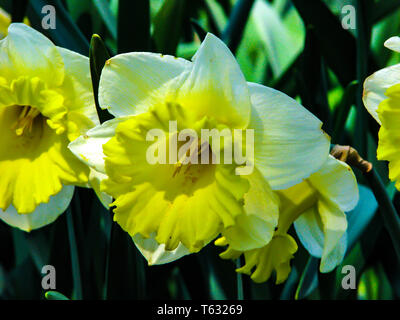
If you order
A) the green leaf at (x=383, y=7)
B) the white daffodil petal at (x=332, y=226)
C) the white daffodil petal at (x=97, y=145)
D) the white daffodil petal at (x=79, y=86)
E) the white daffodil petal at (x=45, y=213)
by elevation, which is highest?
the green leaf at (x=383, y=7)

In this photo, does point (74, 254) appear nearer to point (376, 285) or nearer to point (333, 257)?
point (333, 257)

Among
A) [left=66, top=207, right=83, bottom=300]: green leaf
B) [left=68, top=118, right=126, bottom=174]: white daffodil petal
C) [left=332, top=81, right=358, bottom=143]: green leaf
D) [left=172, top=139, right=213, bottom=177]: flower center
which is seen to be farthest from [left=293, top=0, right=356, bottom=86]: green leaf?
[left=66, top=207, right=83, bottom=300]: green leaf

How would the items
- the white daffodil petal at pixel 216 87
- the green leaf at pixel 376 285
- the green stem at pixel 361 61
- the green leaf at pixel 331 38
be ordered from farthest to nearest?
the green leaf at pixel 376 285 → the green leaf at pixel 331 38 → the green stem at pixel 361 61 → the white daffodil petal at pixel 216 87

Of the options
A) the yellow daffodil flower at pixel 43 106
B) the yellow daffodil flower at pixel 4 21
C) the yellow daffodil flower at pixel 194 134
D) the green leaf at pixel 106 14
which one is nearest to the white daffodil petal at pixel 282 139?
the yellow daffodil flower at pixel 194 134

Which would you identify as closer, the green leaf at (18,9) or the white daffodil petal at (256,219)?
the white daffodil petal at (256,219)

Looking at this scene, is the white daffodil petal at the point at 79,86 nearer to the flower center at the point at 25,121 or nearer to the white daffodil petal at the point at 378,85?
the flower center at the point at 25,121

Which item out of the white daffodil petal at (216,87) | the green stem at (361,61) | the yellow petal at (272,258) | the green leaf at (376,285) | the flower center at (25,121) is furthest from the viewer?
the green leaf at (376,285)

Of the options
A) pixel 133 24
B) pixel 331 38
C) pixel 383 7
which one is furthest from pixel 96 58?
pixel 383 7
